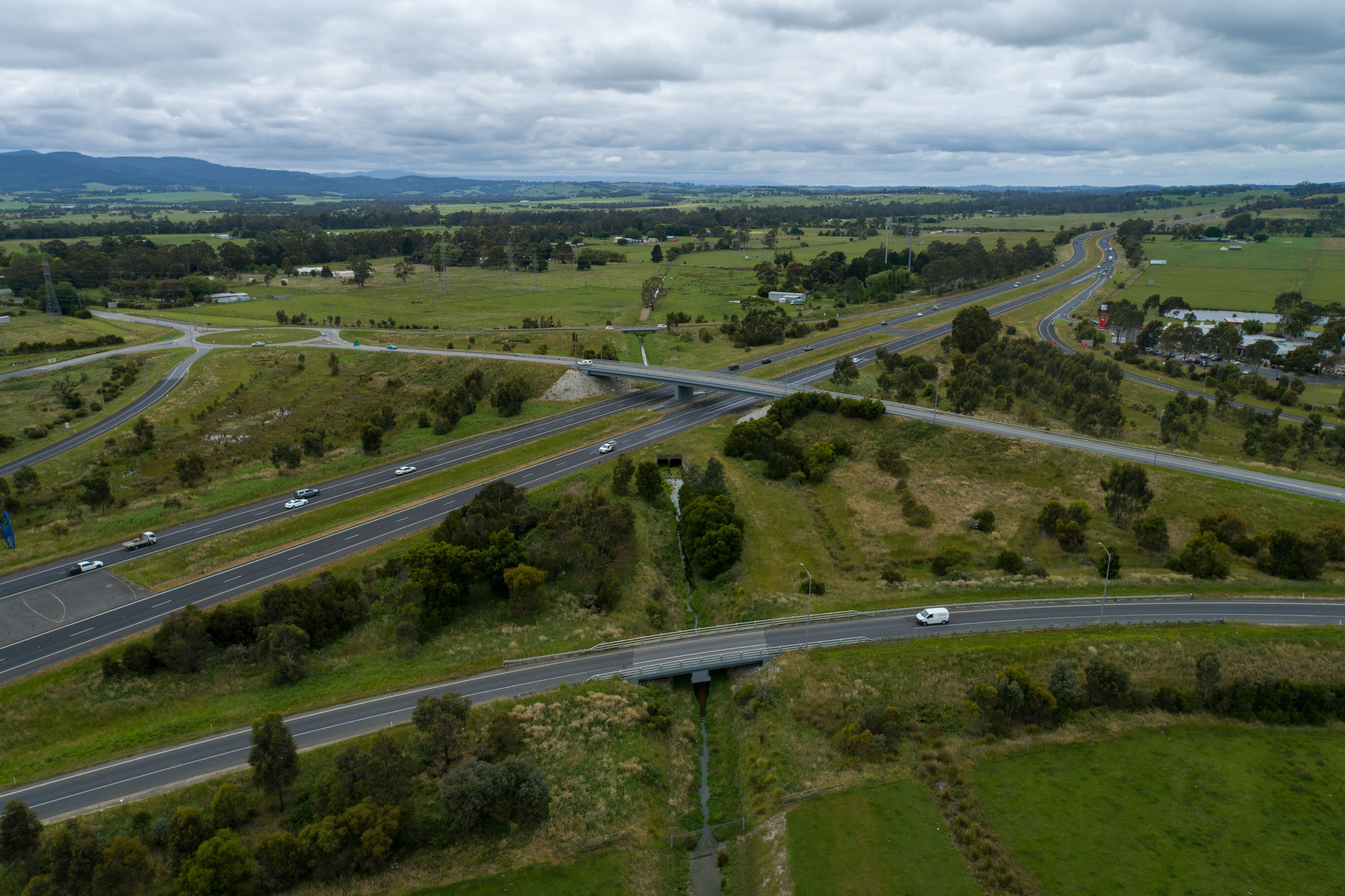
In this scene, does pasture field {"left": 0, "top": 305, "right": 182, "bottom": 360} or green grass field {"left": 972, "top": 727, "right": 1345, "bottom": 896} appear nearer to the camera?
green grass field {"left": 972, "top": 727, "right": 1345, "bottom": 896}

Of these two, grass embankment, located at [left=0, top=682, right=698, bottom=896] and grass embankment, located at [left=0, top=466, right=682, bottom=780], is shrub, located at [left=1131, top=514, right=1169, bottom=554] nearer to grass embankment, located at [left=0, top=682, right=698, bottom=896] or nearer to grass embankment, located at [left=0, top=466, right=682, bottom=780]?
grass embankment, located at [left=0, top=466, right=682, bottom=780]

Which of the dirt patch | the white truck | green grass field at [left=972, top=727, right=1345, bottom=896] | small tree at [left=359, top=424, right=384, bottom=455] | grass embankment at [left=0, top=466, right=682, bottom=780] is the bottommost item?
green grass field at [left=972, top=727, right=1345, bottom=896]

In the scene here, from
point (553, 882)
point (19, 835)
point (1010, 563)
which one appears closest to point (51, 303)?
point (19, 835)

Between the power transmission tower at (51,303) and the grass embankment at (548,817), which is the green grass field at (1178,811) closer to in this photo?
the grass embankment at (548,817)

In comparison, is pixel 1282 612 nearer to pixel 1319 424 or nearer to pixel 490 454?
pixel 1319 424

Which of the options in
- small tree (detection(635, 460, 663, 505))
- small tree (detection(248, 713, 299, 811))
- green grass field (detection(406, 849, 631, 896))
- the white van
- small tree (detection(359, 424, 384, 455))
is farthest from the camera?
small tree (detection(359, 424, 384, 455))

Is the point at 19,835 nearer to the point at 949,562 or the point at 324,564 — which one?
the point at 324,564

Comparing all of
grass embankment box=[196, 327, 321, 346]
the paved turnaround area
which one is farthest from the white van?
grass embankment box=[196, 327, 321, 346]
